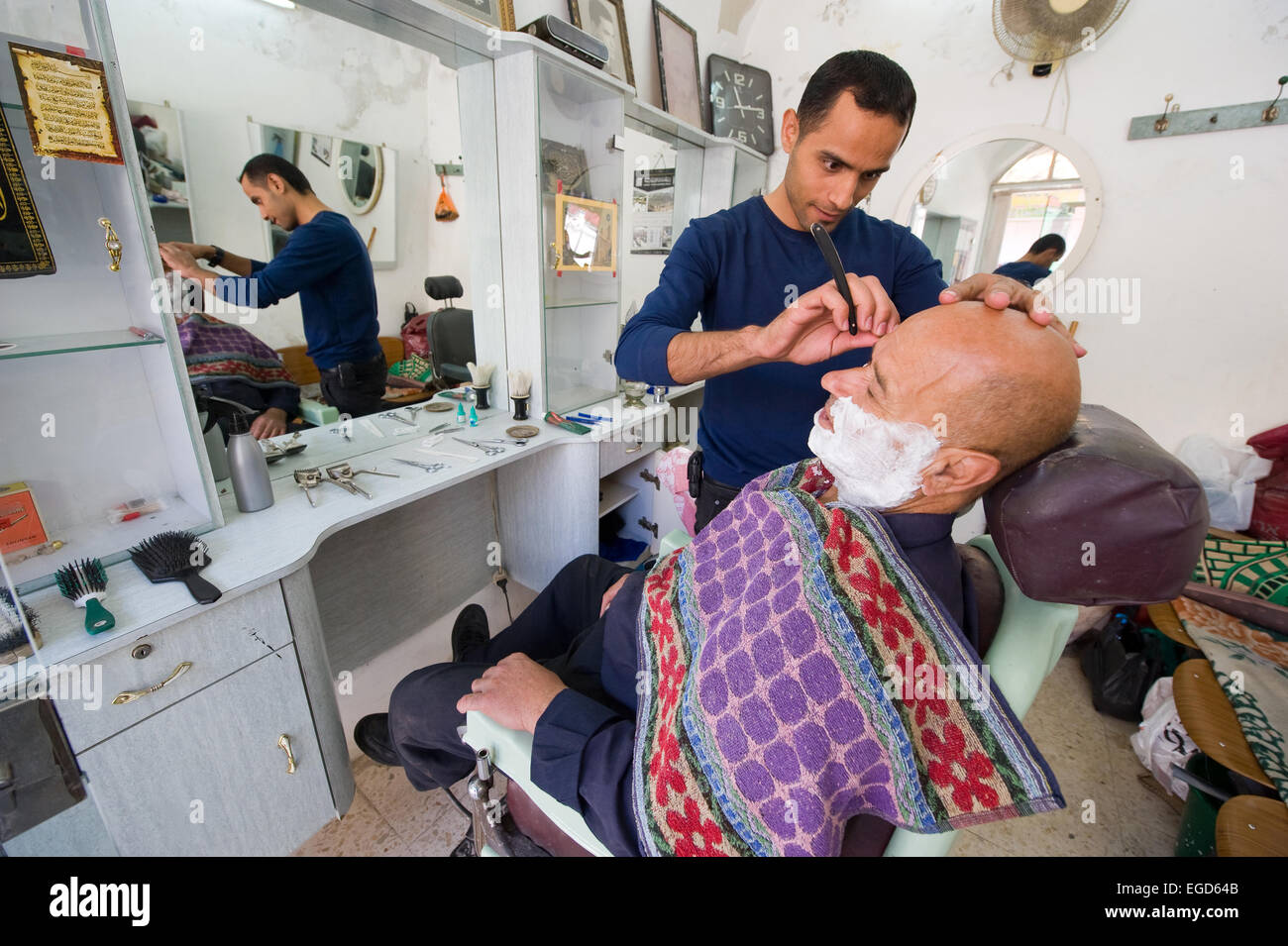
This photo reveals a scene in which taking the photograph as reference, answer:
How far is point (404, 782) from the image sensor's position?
168 centimetres

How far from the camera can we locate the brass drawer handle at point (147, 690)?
93 centimetres

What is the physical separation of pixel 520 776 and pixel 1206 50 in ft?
11.0

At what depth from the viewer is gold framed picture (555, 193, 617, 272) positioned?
79.0 inches

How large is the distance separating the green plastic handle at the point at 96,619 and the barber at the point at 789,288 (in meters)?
1.03

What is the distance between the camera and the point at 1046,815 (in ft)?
5.63

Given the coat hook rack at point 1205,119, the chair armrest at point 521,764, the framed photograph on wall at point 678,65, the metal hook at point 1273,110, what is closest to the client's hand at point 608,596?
the chair armrest at point 521,764

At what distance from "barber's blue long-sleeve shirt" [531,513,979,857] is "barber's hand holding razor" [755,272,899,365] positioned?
323 mm

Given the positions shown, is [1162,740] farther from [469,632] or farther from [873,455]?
[469,632]

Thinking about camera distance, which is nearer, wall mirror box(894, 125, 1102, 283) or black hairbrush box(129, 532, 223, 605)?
black hairbrush box(129, 532, 223, 605)

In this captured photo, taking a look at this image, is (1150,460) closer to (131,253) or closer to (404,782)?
(131,253)

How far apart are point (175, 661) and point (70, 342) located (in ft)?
2.13

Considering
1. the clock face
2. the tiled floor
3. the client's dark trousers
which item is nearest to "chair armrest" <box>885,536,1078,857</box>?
the client's dark trousers

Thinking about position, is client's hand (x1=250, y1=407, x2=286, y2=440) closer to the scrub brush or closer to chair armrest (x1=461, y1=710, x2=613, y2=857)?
the scrub brush

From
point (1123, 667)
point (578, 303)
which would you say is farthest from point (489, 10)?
point (1123, 667)
